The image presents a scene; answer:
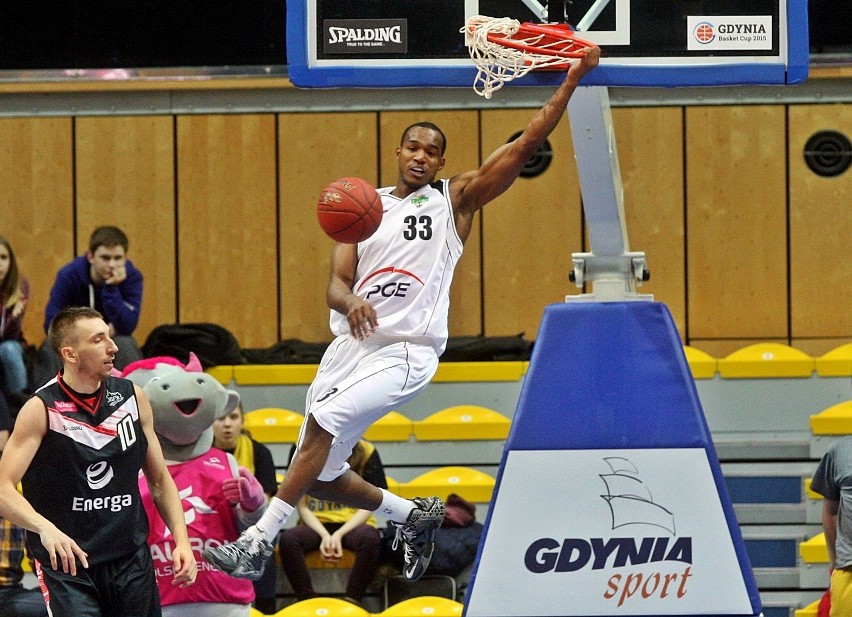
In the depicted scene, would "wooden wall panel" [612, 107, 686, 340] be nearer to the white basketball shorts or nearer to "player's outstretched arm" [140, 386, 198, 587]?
the white basketball shorts

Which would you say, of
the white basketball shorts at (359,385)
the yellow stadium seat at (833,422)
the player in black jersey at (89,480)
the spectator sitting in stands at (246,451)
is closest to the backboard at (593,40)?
the white basketball shorts at (359,385)

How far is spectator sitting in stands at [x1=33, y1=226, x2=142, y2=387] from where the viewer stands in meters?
8.82

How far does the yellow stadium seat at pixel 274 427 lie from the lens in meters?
9.51

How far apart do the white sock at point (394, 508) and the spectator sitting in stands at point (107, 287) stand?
3.35m

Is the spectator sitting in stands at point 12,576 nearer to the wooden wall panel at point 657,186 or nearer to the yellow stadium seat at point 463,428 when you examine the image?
the yellow stadium seat at point 463,428

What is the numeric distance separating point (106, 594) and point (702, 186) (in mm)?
7787

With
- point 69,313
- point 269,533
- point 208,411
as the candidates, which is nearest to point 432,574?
point 208,411

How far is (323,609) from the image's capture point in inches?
276

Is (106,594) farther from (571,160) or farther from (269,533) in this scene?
(571,160)

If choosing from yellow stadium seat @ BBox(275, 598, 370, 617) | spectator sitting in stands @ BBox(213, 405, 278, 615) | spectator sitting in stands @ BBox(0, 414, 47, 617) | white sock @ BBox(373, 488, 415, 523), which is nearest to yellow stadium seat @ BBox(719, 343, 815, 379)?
spectator sitting in stands @ BBox(213, 405, 278, 615)

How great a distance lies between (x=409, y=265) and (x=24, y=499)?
174 cm

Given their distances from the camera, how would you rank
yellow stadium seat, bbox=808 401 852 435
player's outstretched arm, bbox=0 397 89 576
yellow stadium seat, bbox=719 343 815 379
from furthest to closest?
yellow stadium seat, bbox=719 343 815 379, yellow stadium seat, bbox=808 401 852 435, player's outstretched arm, bbox=0 397 89 576

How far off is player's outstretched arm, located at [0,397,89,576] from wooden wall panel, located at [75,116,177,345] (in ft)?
22.3

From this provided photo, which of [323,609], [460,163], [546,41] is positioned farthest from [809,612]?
[460,163]
